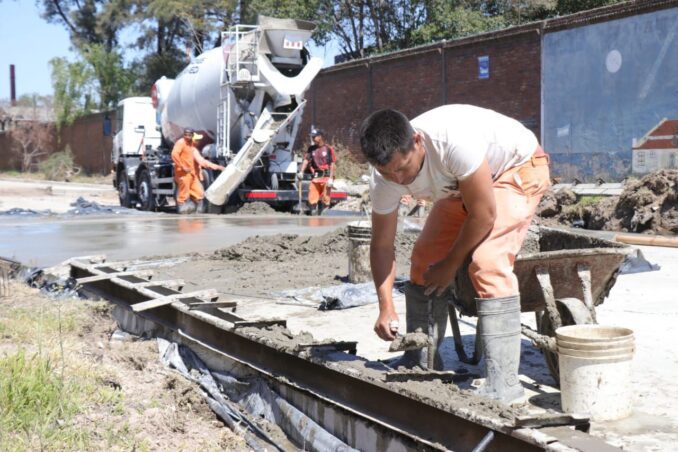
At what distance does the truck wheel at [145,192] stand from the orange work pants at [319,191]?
5.19 m

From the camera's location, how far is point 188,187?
18812 mm

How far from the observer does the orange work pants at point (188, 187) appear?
18.8 m

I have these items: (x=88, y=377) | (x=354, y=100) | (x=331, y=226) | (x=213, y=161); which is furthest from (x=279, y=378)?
(x=354, y=100)

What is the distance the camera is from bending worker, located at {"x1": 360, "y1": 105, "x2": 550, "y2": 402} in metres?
3.78

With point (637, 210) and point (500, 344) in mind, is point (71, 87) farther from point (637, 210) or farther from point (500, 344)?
point (500, 344)

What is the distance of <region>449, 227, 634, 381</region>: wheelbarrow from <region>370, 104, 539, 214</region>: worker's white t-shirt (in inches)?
21.5

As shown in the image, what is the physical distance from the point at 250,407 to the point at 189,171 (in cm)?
1417

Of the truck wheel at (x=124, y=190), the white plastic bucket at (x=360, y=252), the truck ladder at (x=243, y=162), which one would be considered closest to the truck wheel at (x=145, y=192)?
the truck wheel at (x=124, y=190)

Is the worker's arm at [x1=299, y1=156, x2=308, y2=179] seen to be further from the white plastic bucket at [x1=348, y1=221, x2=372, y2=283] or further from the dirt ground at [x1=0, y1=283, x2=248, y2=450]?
the dirt ground at [x1=0, y1=283, x2=248, y2=450]

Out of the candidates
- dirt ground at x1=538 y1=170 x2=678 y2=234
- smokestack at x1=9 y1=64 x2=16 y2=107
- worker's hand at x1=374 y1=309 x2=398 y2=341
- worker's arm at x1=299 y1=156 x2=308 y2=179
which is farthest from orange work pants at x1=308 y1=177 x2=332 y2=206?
smokestack at x1=9 y1=64 x2=16 y2=107

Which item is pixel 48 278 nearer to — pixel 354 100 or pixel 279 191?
pixel 279 191

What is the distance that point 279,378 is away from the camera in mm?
4805

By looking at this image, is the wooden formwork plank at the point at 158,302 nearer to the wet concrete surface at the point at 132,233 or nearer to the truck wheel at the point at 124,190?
the wet concrete surface at the point at 132,233

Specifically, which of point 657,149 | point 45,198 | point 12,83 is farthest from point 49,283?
point 12,83
